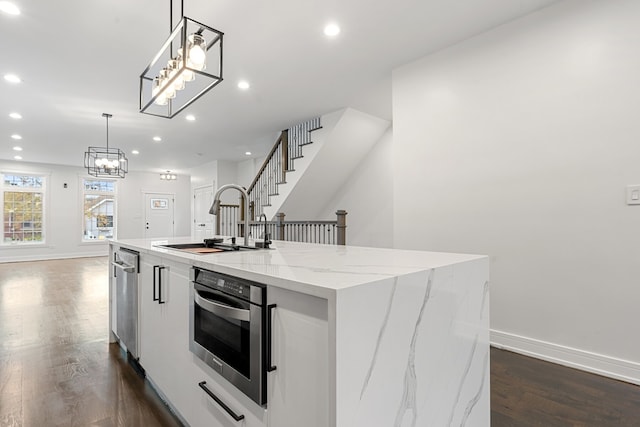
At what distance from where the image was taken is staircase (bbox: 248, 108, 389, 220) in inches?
198

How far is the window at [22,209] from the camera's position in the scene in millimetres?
8521

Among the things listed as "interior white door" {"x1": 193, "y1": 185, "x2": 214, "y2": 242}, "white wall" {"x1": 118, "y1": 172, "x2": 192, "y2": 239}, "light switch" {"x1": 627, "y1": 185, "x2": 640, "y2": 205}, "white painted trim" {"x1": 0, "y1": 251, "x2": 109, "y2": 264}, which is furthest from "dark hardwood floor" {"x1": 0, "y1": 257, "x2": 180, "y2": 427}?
"white wall" {"x1": 118, "y1": 172, "x2": 192, "y2": 239}

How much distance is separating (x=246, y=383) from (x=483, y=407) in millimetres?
1155

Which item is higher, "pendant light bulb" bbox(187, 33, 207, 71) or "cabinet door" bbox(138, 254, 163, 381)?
"pendant light bulb" bbox(187, 33, 207, 71)

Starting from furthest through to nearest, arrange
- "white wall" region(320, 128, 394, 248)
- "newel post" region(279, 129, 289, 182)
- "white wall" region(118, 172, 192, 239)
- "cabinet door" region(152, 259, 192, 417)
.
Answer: "white wall" region(118, 172, 192, 239) → "newel post" region(279, 129, 289, 182) → "white wall" region(320, 128, 394, 248) → "cabinet door" region(152, 259, 192, 417)

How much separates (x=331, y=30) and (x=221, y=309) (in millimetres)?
2534

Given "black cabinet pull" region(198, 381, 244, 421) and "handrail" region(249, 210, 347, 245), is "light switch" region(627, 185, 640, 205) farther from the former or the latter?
"handrail" region(249, 210, 347, 245)

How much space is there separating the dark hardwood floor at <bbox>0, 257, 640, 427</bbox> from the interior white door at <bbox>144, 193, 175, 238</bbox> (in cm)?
759

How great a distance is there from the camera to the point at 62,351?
274cm

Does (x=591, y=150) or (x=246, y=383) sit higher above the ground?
(x=591, y=150)

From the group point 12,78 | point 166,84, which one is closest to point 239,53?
point 166,84

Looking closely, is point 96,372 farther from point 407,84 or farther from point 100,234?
point 100,234

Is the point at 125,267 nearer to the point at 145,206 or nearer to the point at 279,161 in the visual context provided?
the point at 279,161

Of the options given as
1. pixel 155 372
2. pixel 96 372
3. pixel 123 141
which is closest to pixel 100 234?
pixel 123 141
